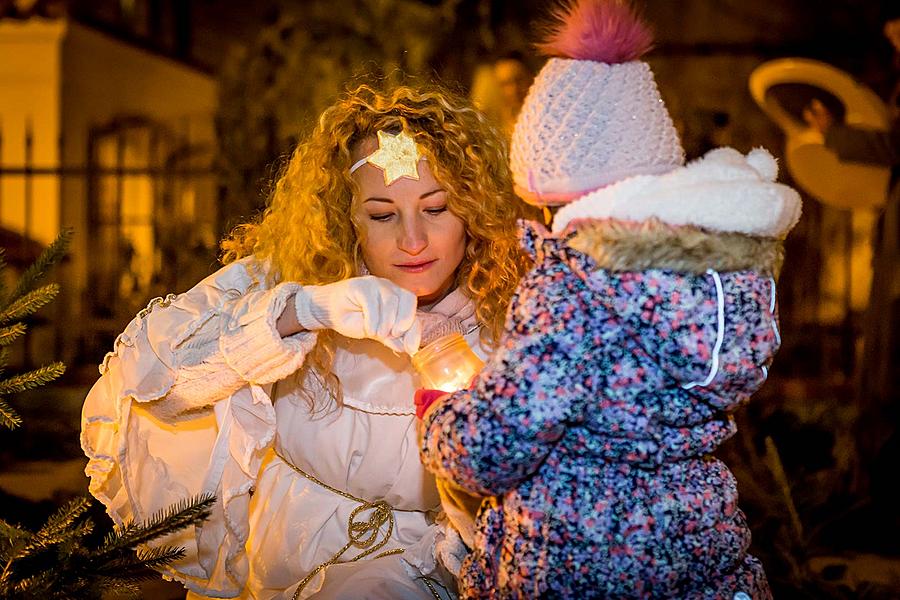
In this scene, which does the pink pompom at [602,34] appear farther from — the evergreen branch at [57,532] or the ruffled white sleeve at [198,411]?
the evergreen branch at [57,532]

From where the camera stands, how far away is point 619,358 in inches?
94.0

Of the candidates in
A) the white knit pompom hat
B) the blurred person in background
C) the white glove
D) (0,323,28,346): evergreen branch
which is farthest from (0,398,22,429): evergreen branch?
the blurred person in background

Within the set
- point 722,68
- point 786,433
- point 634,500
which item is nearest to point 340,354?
point 634,500

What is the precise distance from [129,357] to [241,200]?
4.31 m

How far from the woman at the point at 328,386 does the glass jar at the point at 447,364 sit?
0.33 metres

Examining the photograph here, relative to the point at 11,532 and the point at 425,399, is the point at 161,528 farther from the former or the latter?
the point at 425,399

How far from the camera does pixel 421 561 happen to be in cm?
320

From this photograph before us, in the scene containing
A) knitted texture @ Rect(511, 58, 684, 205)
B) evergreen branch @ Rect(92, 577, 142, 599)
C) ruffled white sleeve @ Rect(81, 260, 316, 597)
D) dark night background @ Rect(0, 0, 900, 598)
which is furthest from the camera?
dark night background @ Rect(0, 0, 900, 598)

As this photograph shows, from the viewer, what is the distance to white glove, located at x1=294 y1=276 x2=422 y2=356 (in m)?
2.82

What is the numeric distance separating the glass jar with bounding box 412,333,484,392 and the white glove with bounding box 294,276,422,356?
0.19 ft

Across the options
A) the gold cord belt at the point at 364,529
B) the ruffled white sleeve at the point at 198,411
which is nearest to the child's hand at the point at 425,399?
the ruffled white sleeve at the point at 198,411

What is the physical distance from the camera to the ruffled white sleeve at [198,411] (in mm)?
3016

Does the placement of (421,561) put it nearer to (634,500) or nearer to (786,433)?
(634,500)

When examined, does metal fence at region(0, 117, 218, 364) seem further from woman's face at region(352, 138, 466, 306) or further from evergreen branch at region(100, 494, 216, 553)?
evergreen branch at region(100, 494, 216, 553)
